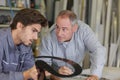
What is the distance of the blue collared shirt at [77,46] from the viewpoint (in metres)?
1.83

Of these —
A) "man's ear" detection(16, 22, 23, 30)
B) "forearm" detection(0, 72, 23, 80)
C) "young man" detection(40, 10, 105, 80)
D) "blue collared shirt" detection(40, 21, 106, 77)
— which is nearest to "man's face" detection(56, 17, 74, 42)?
"young man" detection(40, 10, 105, 80)

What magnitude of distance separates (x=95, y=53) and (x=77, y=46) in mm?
182

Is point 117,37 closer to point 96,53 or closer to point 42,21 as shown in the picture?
point 96,53

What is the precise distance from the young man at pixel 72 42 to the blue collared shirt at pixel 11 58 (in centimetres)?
34

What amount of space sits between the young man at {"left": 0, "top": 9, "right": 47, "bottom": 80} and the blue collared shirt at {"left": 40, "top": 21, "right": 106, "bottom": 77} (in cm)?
47

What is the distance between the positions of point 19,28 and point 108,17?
5.06 ft

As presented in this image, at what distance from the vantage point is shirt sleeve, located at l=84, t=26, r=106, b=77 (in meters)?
1.74

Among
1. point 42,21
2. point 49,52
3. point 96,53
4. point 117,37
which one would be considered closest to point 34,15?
point 42,21

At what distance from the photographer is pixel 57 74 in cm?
140

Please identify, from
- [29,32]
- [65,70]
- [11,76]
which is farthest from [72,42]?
[11,76]

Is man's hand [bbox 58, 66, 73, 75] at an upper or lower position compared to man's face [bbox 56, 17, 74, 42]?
lower

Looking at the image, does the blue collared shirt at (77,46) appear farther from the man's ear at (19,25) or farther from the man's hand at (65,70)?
the man's ear at (19,25)

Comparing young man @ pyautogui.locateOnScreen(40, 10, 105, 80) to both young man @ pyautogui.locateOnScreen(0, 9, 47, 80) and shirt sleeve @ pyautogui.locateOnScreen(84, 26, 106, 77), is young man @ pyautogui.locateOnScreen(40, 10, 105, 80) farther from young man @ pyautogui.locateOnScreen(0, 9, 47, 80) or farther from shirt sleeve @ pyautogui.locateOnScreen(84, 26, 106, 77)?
young man @ pyautogui.locateOnScreen(0, 9, 47, 80)

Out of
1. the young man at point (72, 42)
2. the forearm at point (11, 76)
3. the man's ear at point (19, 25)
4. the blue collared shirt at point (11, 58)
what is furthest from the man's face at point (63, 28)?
the forearm at point (11, 76)
